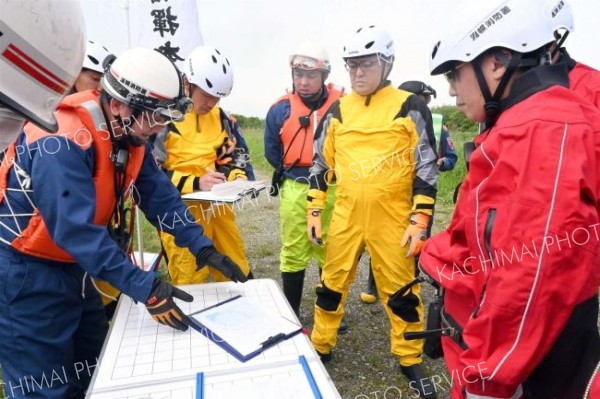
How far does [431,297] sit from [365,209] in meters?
2.15

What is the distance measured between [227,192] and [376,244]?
45.5 inches

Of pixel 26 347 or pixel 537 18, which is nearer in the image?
pixel 537 18

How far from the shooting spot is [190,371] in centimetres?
151

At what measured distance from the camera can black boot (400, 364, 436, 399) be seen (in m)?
2.96

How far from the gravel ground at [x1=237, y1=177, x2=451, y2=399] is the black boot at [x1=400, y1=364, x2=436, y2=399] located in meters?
0.06

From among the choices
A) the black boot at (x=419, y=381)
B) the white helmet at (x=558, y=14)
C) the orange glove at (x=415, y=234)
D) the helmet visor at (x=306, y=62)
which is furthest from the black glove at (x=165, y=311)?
the helmet visor at (x=306, y=62)

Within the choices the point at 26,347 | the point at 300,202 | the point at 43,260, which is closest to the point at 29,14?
the point at 43,260

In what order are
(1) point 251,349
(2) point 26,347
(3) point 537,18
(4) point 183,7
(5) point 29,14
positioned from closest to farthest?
(5) point 29,14
(3) point 537,18
(1) point 251,349
(2) point 26,347
(4) point 183,7

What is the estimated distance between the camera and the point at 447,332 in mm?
1767

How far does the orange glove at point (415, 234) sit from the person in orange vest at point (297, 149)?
104 centimetres

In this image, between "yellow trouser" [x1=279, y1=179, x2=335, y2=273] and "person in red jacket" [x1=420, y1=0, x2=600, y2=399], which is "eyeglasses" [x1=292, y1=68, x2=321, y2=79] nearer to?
"yellow trouser" [x1=279, y1=179, x2=335, y2=273]

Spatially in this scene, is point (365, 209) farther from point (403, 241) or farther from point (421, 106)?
point (421, 106)

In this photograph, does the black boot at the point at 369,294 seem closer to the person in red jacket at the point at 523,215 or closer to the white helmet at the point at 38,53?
the person in red jacket at the point at 523,215

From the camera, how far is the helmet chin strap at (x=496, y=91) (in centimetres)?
147
